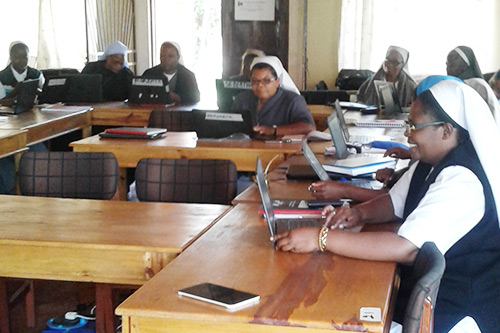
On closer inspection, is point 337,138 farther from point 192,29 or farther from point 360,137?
point 192,29

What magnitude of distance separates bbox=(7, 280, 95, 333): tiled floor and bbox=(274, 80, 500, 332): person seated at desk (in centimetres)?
183

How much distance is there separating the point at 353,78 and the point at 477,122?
6.43 m

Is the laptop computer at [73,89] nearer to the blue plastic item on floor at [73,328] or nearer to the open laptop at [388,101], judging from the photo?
the open laptop at [388,101]

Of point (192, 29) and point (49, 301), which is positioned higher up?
point (192, 29)

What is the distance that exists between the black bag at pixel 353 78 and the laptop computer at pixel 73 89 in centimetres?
296

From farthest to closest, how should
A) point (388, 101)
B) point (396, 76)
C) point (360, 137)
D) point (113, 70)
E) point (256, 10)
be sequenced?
point (256, 10)
point (113, 70)
point (396, 76)
point (388, 101)
point (360, 137)

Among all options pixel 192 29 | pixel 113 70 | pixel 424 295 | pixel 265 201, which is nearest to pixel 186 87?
pixel 113 70

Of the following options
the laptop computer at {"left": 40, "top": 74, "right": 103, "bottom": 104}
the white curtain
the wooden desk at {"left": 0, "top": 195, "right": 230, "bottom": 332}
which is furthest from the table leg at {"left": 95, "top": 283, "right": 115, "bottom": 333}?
the white curtain

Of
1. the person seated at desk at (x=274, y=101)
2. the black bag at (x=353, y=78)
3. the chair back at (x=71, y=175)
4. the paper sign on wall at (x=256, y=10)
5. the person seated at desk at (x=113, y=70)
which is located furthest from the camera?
the paper sign on wall at (x=256, y=10)

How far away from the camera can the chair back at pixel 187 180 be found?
3.43 meters

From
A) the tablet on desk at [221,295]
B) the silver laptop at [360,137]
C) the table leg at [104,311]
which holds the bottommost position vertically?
the table leg at [104,311]

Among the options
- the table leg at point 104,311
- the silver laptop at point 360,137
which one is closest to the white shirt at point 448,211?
the table leg at point 104,311

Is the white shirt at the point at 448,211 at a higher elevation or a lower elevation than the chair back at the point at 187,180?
higher

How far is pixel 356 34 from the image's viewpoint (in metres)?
8.73
